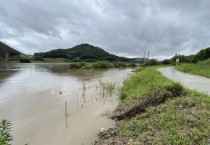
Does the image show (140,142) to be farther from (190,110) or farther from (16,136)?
(16,136)

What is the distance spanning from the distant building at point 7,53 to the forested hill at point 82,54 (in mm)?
32417

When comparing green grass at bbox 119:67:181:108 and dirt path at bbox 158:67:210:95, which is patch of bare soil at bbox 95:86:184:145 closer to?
green grass at bbox 119:67:181:108

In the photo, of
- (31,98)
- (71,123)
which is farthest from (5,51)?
(71,123)

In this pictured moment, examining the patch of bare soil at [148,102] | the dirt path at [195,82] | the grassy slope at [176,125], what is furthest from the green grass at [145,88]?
the grassy slope at [176,125]

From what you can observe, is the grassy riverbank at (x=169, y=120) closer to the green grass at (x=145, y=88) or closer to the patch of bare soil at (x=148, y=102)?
the patch of bare soil at (x=148, y=102)

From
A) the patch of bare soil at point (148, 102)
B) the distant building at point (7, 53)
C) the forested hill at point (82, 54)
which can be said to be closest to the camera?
the patch of bare soil at point (148, 102)

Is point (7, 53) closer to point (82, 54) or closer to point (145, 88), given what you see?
point (82, 54)

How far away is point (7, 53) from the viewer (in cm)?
8431

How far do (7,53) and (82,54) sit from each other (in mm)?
55069

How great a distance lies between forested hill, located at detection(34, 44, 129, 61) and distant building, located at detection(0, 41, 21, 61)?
32417mm

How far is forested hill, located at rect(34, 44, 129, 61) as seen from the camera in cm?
12316

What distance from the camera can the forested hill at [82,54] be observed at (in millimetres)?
123162

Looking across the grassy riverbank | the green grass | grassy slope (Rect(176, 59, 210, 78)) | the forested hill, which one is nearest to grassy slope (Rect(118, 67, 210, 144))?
the grassy riverbank

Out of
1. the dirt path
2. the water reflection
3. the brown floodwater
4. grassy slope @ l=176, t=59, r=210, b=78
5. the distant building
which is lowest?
the brown floodwater
